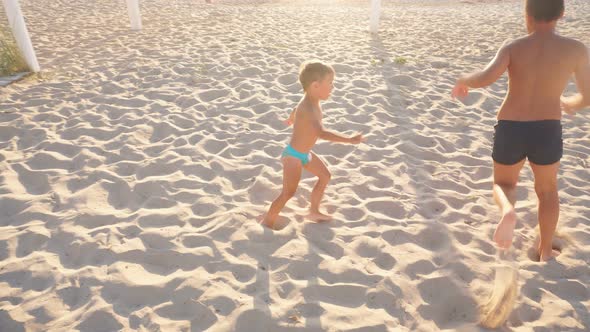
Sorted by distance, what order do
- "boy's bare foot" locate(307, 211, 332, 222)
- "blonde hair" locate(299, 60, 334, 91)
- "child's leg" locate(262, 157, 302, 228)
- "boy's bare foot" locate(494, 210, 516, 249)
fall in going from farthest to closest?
1. "boy's bare foot" locate(307, 211, 332, 222)
2. "child's leg" locate(262, 157, 302, 228)
3. "blonde hair" locate(299, 60, 334, 91)
4. "boy's bare foot" locate(494, 210, 516, 249)

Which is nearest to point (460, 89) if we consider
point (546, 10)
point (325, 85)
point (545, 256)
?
point (546, 10)

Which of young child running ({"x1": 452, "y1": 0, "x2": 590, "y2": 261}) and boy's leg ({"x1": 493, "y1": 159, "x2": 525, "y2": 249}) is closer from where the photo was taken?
young child running ({"x1": 452, "y1": 0, "x2": 590, "y2": 261})

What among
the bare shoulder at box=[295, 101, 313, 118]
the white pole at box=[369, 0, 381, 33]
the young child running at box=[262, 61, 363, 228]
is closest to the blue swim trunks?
the young child running at box=[262, 61, 363, 228]

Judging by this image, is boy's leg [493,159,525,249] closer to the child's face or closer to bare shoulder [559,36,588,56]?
bare shoulder [559,36,588,56]

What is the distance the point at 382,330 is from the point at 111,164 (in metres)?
2.69

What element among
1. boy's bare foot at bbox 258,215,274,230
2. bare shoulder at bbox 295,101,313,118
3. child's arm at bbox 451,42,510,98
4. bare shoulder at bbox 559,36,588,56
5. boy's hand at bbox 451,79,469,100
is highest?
bare shoulder at bbox 559,36,588,56

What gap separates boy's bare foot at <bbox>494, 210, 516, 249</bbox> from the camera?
2035 millimetres

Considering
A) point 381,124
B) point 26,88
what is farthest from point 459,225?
point 26,88

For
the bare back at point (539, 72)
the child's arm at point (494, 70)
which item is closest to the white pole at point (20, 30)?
the child's arm at point (494, 70)

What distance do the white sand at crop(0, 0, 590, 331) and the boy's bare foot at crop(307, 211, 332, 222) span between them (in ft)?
0.20

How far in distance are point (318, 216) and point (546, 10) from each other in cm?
184

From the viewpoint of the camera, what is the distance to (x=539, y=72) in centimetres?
220

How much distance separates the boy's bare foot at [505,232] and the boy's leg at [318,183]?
1.15 m

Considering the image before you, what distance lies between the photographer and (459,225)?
114 inches
